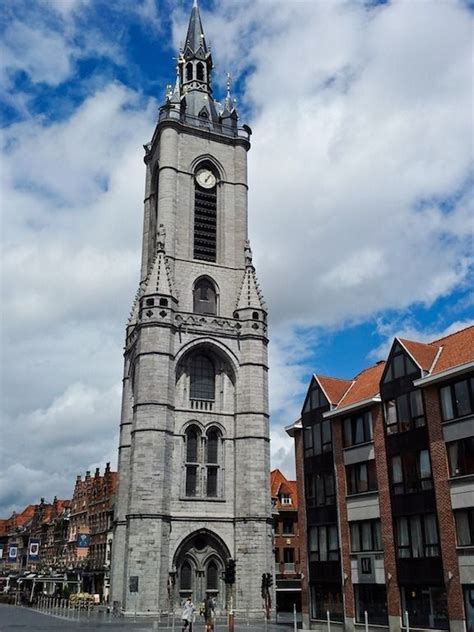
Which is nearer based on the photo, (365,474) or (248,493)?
(365,474)

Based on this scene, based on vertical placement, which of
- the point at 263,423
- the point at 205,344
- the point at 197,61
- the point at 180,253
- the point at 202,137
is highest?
the point at 197,61

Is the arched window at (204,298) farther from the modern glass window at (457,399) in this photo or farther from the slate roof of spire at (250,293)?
the modern glass window at (457,399)

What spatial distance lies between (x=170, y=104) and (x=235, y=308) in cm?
1925

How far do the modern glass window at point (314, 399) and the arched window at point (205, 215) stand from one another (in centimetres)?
2218

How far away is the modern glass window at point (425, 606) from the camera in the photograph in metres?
25.6

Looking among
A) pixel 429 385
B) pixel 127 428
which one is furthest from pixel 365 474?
pixel 127 428

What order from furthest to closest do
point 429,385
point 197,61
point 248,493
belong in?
1. point 197,61
2. point 248,493
3. point 429,385

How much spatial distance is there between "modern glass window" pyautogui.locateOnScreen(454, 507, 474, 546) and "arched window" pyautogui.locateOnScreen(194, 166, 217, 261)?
111 feet

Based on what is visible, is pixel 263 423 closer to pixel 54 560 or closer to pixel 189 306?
pixel 189 306

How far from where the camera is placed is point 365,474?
101 feet

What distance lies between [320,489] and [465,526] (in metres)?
9.25

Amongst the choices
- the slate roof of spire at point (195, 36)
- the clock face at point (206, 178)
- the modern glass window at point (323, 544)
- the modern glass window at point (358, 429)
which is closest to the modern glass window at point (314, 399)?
the modern glass window at point (358, 429)

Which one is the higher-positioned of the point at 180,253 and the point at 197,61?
the point at 197,61

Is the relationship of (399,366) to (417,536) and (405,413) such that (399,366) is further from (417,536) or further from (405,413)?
(417,536)
